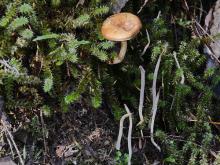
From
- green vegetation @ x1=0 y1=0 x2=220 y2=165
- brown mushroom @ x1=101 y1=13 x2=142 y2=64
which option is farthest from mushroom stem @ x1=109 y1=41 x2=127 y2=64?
brown mushroom @ x1=101 y1=13 x2=142 y2=64

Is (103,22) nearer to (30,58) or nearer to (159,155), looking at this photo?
(30,58)

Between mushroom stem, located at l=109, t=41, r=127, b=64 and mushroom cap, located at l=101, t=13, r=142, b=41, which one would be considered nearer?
mushroom cap, located at l=101, t=13, r=142, b=41

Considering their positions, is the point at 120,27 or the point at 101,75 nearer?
the point at 120,27

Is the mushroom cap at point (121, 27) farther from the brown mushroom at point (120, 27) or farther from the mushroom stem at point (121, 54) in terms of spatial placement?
the mushroom stem at point (121, 54)

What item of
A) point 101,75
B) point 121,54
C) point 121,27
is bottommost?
point 101,75

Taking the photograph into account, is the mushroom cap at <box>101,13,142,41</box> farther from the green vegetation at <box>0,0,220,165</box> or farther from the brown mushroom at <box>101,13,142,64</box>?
the green vegetation at <box>0,0,220,165</box>

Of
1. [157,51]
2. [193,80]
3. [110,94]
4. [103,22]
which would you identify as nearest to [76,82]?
[110,94]

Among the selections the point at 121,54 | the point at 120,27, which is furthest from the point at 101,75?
the point at 120,27

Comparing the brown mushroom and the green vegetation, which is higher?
the brown mushroom

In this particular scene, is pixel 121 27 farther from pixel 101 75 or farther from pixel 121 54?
pixel 101 75
